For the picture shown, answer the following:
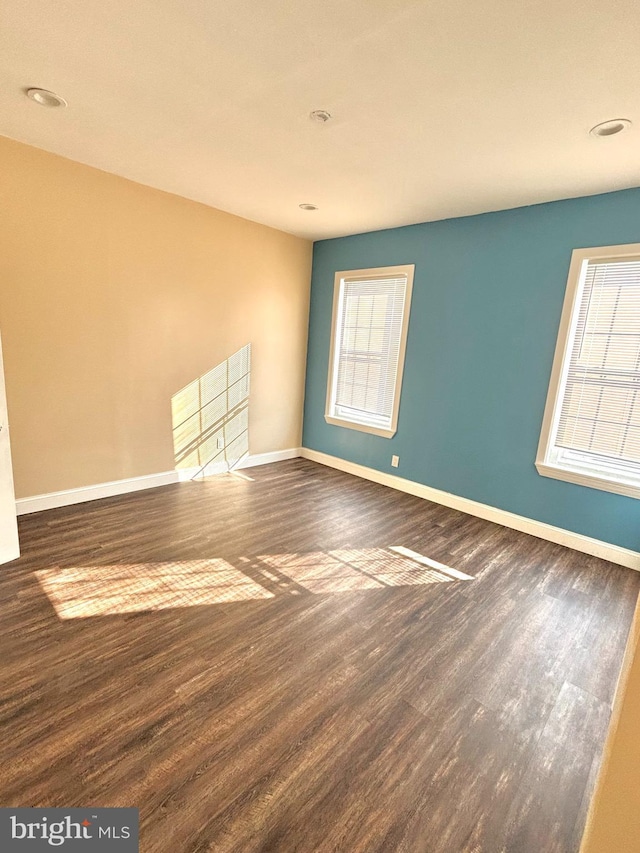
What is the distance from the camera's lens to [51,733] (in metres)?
1.48

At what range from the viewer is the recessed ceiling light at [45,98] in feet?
7.25

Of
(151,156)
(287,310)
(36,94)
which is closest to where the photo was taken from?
→ (36,94)

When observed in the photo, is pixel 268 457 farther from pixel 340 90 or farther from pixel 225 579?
pixel 340 90

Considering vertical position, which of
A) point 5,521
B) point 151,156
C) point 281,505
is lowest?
point 281,505

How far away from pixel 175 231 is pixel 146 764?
3.89m

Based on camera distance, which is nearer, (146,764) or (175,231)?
(146,764)

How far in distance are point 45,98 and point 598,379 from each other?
161 inches

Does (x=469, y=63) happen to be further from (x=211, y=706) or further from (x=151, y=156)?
(x=211, y=706)

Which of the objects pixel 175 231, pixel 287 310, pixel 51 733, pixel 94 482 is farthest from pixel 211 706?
pixel 287 310

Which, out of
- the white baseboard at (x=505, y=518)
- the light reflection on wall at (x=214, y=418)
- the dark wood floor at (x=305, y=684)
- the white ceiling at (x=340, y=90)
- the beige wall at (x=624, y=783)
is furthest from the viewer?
the light reflection on wall at (x=214, y=418)

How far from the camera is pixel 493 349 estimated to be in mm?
3650

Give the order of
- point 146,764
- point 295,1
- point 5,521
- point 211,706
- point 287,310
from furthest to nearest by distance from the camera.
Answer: point 287,310, point 5,521, point 211,706, point 295,1, point 146,764

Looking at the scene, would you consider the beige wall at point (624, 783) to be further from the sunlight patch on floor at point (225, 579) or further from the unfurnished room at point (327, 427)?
the sunlight patch on floor at point (225, 579)

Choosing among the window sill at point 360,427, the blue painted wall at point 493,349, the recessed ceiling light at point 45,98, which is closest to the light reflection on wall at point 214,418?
the window sill at point 360,427
